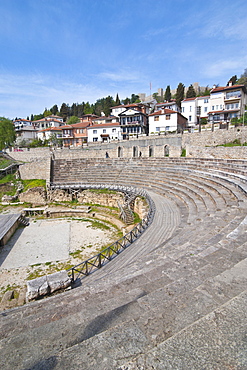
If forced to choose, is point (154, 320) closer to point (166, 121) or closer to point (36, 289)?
point (36, 289)

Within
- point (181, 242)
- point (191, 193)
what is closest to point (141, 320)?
point (181, 242)

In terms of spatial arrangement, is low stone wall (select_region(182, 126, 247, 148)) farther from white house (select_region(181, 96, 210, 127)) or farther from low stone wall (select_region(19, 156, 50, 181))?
white house (select_region(181, 96, 210, 127))

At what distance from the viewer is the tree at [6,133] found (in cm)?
4166

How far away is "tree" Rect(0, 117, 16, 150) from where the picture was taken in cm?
4166

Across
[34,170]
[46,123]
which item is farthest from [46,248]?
[46,123]

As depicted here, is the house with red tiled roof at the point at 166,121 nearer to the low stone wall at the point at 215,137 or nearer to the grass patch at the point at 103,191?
the low stone wall at the point at 215,137

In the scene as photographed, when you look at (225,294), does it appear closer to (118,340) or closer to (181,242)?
(118,340)

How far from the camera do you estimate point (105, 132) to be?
43.8m

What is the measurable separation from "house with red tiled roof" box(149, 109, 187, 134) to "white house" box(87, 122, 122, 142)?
8.49 meters

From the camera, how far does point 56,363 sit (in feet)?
6.83

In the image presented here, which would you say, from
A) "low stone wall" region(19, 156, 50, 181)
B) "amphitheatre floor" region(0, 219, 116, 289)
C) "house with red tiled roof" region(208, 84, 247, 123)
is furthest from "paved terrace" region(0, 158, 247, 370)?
"house with red tiled roof" region(208, 84, 247, 123)

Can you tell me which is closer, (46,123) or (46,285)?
(46,285)

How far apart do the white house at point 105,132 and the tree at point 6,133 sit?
1687 centimetres

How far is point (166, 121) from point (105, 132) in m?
14.1
